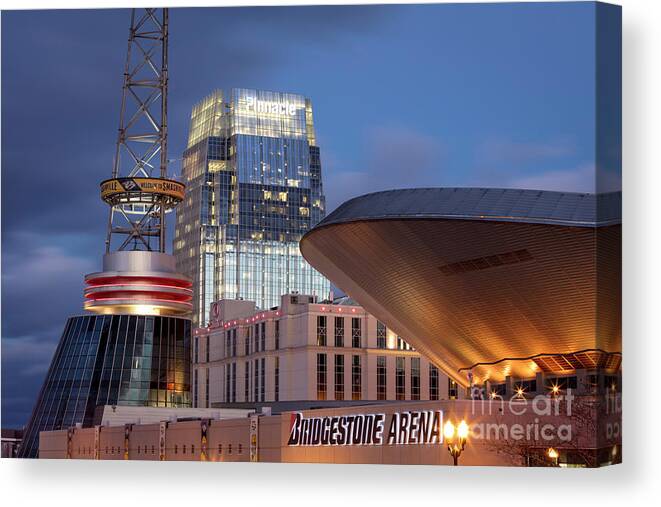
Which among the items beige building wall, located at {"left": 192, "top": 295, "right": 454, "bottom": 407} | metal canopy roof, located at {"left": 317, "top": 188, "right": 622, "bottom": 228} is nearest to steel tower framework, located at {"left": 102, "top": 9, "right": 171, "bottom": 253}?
metal canopy roof, located at {"left": 317, "top": 188, "right": 622, "bottom": 228}

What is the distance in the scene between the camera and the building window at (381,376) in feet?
453

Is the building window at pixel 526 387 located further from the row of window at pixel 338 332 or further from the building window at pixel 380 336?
the building window at pixel 380 336

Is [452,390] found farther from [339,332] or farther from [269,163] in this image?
[269,163]

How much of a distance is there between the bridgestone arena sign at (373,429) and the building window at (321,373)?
245 feet

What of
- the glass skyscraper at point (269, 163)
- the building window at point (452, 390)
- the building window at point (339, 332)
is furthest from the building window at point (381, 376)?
the glass skyscraper at point (269, 163)

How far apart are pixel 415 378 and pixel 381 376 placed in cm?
389

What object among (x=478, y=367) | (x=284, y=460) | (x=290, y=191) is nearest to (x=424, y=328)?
(x=478, y=367)

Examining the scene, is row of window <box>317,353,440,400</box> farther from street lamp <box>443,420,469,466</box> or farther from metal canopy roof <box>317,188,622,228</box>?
street lamp <box>443,420,469,466</box>

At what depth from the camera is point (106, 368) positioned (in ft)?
334

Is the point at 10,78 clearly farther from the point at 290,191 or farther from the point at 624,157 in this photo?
the point at 290,191

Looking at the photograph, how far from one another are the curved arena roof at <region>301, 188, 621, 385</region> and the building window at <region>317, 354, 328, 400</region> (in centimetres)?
6207

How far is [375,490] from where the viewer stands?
48.8 m

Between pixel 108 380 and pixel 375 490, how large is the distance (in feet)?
184

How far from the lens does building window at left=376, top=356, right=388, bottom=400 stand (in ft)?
453
